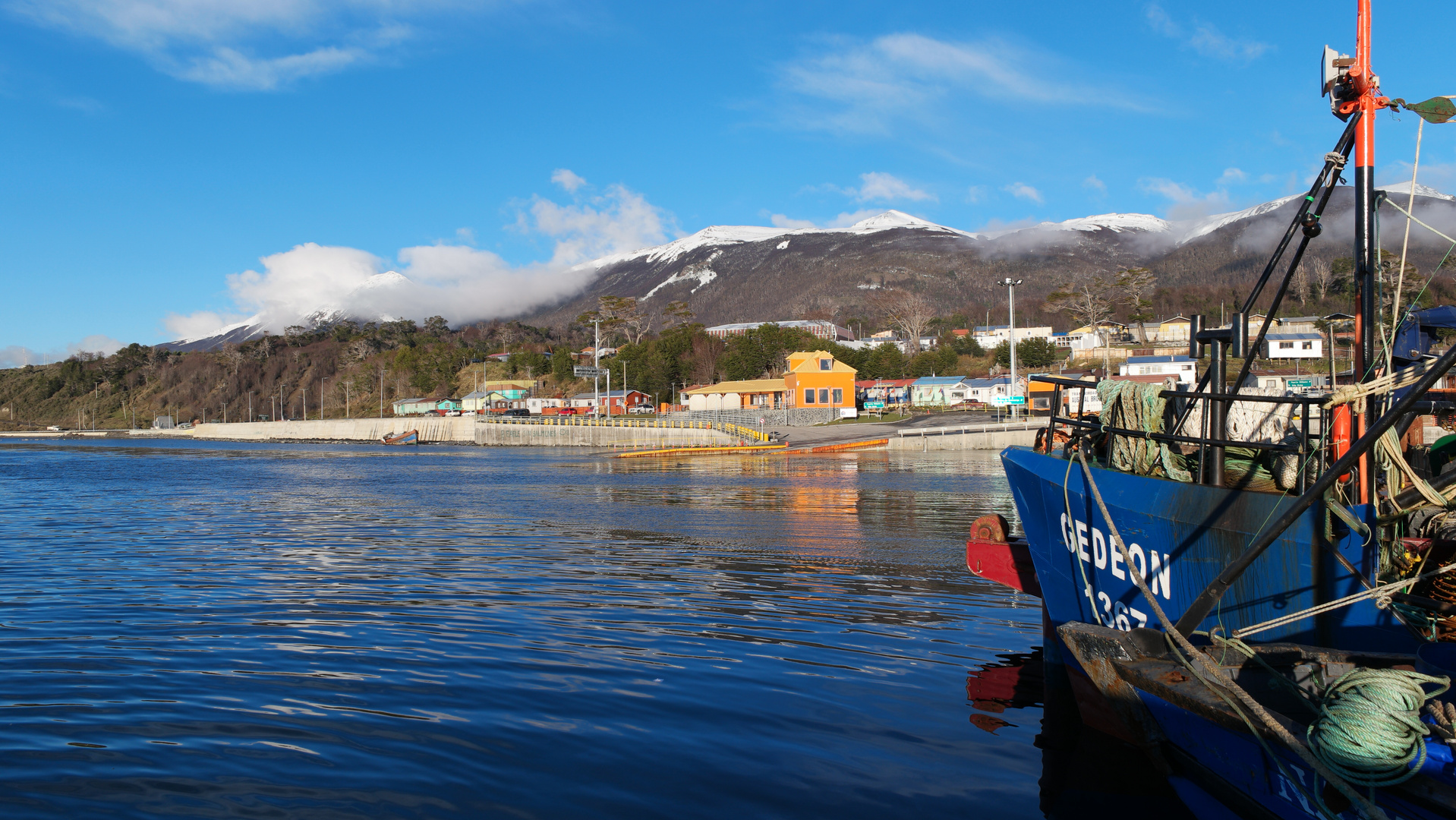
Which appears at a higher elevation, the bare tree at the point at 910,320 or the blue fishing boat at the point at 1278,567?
the bare tree at the point at 910,320

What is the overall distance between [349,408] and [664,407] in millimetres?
83550

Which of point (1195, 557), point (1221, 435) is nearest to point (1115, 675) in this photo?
point (1195, 557)

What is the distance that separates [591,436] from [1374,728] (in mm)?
74096

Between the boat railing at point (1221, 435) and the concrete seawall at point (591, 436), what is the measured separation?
168ft

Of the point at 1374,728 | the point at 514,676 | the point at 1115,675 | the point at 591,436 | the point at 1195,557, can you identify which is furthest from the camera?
the point at 591,436

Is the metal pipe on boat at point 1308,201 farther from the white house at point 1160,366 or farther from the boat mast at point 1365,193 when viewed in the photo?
the white house at point 1160,366

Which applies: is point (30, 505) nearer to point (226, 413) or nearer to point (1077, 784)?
point (1077, 784)

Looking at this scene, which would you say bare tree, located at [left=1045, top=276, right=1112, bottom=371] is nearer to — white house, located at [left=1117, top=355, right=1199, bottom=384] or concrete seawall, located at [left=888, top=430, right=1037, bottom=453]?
white house, located at [left=1117, top=355, right=1199, bottom=384]

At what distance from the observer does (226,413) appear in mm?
187000

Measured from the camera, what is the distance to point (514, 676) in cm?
782

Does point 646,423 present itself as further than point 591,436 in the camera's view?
No

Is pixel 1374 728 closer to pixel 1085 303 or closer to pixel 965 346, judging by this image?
pixel 965 346

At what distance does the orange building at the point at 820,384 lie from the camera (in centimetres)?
7812

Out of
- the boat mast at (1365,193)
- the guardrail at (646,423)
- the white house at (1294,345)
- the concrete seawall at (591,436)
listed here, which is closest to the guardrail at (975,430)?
the guardrail at (646,423)
